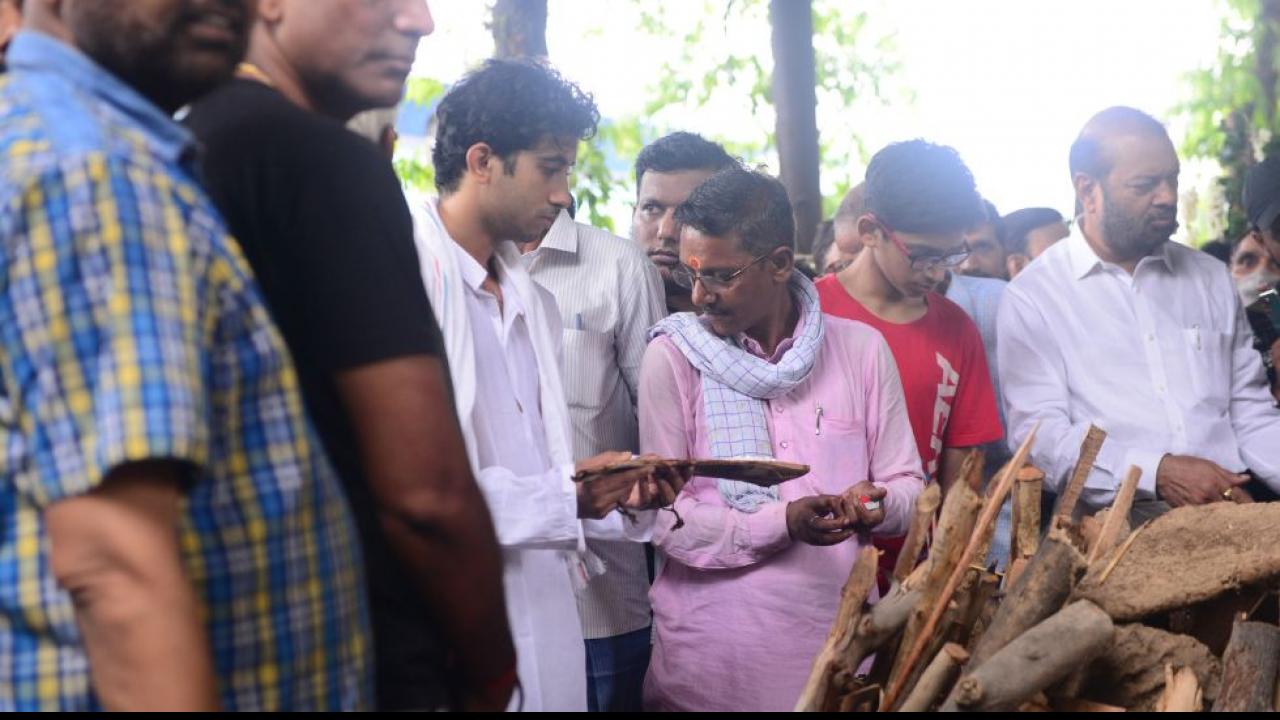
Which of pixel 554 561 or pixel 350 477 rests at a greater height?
pixel 350 477

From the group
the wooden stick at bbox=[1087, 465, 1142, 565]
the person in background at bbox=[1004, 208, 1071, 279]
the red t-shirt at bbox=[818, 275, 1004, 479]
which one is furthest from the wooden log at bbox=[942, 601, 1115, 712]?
the person in background at bbox=[1004, 208, 1071, 279]

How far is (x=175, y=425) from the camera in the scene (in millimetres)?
1422

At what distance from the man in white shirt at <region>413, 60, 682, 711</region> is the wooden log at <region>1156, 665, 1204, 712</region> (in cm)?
102

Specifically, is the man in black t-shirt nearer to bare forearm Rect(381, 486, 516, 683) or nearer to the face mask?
bare forearm Rect(381, 486, 516, 683)

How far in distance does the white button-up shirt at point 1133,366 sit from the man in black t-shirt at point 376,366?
9.27 ft

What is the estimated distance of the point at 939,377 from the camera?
4152mm

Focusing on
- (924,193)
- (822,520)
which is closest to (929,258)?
(924,193)

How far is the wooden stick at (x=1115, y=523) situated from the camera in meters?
3.18

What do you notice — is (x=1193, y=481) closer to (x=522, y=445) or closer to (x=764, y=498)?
(x=764, y=498)

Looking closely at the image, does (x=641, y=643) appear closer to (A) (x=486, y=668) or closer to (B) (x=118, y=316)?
(A) (x=486, y=668)

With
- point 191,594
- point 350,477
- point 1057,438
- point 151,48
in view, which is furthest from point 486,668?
point 1057,438

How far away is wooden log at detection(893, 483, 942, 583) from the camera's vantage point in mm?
2939

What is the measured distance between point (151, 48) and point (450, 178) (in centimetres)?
164

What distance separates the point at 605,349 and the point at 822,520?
1.12 m
